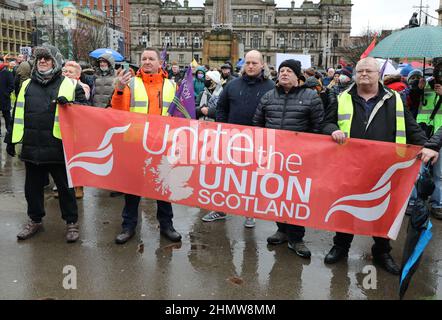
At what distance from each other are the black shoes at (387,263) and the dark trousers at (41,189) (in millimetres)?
3373

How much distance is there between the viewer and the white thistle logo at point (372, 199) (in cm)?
449

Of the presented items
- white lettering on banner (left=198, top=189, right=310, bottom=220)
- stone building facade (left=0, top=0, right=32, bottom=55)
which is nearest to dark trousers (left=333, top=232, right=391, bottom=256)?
white lettering on banner (left=198, top=189, right=310, bottom=220)

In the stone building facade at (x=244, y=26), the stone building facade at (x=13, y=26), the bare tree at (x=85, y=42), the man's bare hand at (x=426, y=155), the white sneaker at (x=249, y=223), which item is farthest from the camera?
the stone building facade at (x=244, y=26)

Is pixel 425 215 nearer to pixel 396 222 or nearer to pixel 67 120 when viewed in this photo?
pixel 396 222

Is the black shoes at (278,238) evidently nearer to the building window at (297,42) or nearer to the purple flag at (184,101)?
the purple flag at (184,101)

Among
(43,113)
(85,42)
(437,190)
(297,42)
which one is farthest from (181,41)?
(43,113)

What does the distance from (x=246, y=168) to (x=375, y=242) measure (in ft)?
5.13

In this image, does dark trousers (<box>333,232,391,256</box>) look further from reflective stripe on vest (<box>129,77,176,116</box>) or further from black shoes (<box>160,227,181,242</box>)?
reflective stripe on vest (<box>129,77,176,116</box>)

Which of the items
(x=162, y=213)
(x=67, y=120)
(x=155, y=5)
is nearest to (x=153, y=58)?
(x=67, y=120)

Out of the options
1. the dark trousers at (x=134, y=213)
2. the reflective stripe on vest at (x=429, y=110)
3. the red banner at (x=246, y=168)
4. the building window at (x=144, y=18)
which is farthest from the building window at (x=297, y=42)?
the red banner at (x=246, y=168)

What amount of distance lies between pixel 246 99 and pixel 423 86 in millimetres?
2712

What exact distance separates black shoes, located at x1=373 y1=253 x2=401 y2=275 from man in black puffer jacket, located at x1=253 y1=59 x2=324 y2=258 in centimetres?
70

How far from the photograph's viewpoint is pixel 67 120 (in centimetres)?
504

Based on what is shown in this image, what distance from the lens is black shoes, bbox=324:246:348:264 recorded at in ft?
15.6
